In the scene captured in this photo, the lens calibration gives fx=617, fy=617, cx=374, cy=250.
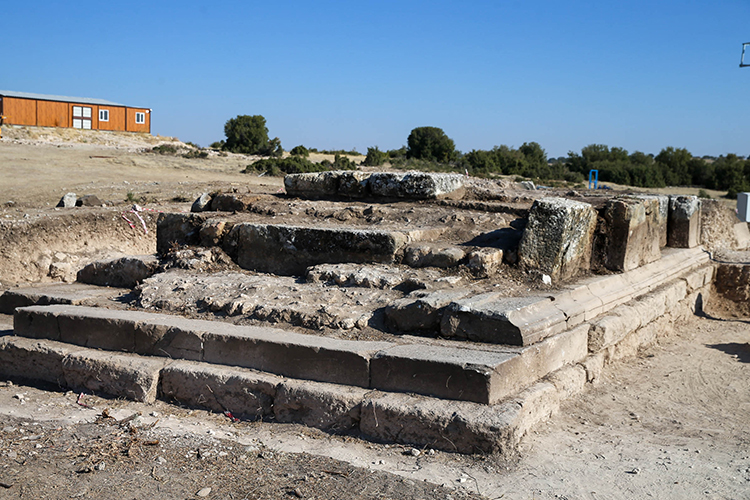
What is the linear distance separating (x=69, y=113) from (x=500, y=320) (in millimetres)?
34036

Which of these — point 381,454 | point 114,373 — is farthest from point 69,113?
point 381,454

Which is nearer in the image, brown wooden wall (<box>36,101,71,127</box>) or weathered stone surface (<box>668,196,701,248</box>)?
weathered stone surface (<box>668,196,701,248</box>)

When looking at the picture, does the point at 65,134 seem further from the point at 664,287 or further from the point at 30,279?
the point at 664,287

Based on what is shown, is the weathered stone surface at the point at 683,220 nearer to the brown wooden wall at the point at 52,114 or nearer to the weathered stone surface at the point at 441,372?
the weathered stone surface at the point at 441,372

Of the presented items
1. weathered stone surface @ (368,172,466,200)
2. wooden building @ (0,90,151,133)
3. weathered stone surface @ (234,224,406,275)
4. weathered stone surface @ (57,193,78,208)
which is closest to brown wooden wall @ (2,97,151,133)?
wooden building @ (0,90,151,133)

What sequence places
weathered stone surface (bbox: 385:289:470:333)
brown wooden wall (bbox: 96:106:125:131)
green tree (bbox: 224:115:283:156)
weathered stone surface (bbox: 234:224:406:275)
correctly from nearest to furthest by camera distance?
Answer: weathered stone surface (bbox: 385:289:470:333) → weathered stone surface (bbox: 234:224:406:275) → green tree (bbox: 224:115:283:156) → brown wooden wall (bbox: 96:106:125:131)

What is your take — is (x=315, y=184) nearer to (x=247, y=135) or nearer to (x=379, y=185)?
(x=379, y=185)

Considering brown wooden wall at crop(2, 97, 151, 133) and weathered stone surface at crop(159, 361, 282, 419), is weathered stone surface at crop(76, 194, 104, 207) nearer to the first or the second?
weathered stone surface at crop(159, 361, 282, 419)

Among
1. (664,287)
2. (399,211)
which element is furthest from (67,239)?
(664,287)

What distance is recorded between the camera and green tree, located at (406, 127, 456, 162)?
2636cm

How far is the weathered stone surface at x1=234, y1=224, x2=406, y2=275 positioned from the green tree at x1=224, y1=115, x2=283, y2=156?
23.1m

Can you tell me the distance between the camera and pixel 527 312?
3.96 metres

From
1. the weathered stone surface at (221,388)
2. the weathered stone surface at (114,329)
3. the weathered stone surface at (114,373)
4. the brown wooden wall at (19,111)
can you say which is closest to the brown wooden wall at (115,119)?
the brown wooden wall at (19,111)

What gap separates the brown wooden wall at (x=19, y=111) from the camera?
3031 cm
